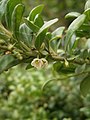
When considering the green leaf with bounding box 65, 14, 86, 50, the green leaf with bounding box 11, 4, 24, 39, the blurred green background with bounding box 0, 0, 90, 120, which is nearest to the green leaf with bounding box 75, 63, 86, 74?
the green leaf with bounding box 65, 14, 86, 50

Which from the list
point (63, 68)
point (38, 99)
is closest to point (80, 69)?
point (63, 68)

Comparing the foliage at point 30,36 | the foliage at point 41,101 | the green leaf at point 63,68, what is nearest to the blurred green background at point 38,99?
the foliage at point 41,101

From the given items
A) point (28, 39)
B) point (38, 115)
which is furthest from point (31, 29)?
point (38, 115)

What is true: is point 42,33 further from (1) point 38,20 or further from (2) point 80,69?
(2) point 80,69

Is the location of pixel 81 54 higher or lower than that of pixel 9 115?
lower

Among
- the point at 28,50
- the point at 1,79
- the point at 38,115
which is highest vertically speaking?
the point at 1,79

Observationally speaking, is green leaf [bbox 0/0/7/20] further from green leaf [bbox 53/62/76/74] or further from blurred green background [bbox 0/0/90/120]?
blurred green background [bbox 0/0/90/120]

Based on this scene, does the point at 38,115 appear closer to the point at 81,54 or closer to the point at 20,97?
the point at 20,97
